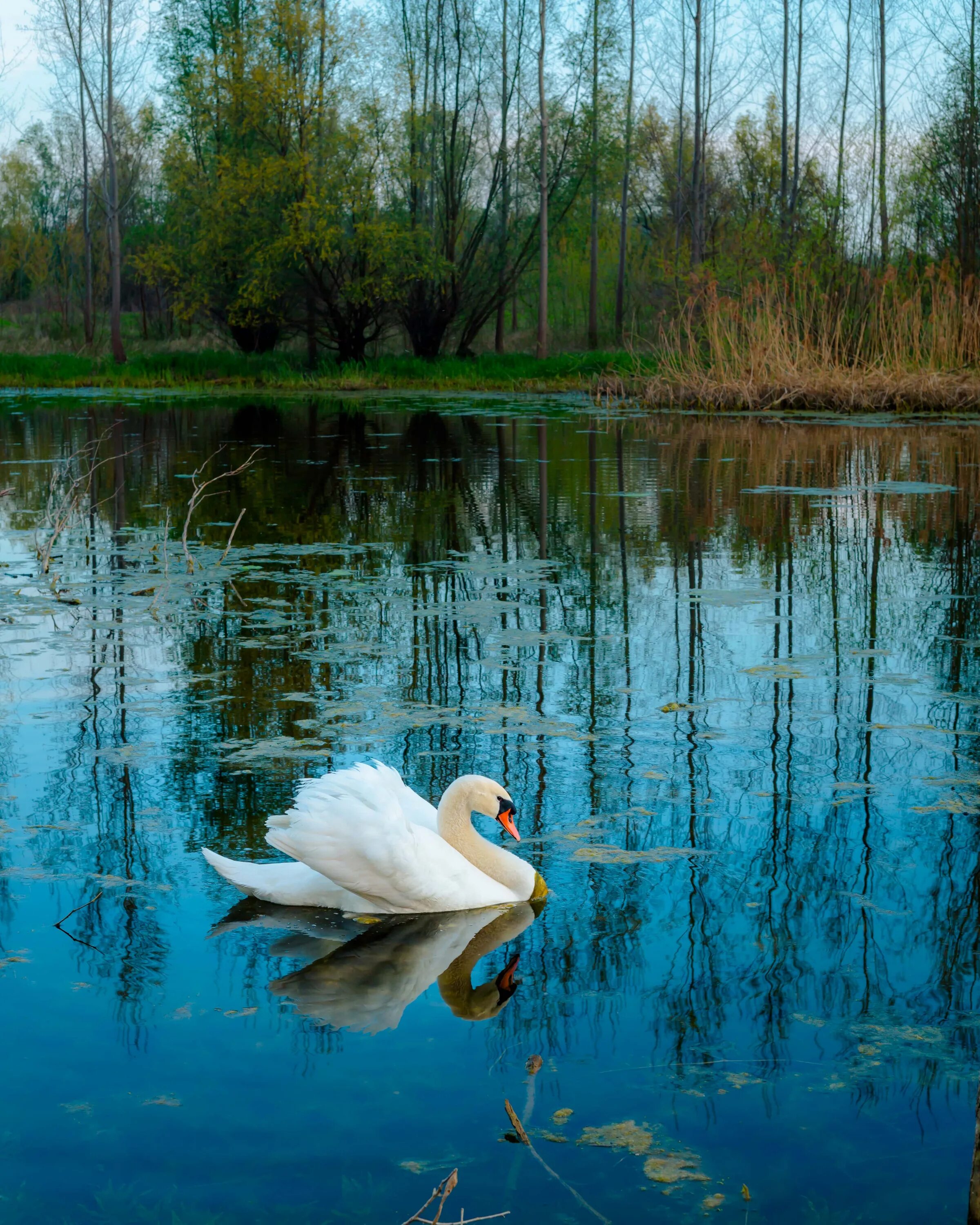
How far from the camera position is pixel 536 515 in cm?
1054

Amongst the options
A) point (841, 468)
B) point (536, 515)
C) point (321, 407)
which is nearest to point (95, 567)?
point (536, 515)

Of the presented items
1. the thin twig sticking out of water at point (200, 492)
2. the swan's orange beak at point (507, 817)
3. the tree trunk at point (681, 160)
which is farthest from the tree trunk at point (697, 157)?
the swan's orange beak at point (507, 817)

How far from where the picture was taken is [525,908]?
3.77 m

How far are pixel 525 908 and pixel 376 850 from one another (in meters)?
0.48

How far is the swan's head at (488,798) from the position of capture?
152 inches

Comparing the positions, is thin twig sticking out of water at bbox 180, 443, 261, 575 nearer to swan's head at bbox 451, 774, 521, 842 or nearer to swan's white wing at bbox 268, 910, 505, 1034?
swan's head at bbox 451, 774, 521, 842

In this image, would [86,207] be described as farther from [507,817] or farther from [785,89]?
[507,817]

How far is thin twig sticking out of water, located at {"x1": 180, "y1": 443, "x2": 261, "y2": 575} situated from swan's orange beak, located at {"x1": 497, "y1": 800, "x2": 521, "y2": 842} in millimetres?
3521

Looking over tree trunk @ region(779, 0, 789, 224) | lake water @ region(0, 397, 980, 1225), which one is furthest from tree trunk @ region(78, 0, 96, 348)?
lake water @ region(0, 397, 980, 1225)

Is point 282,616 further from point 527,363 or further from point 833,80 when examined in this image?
point 833,80

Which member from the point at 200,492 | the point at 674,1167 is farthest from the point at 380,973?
the point at 200,492

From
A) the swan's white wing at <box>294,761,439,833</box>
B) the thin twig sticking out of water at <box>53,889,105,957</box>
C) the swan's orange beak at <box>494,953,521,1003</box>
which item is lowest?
the swan's orange beak at <box>494,953,521,1003</box>

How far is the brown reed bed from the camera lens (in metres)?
19.2

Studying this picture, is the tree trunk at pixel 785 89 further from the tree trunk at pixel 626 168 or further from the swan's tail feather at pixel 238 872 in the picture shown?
the swan's tail feather at pixel 238 872
